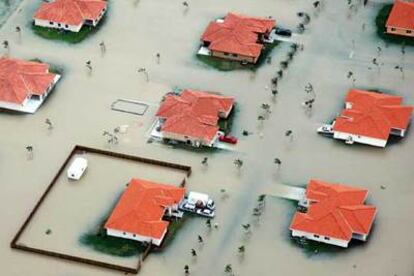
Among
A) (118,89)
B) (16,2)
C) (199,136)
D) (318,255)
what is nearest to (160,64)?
(118,89)

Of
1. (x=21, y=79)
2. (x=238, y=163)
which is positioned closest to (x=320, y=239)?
(x=238, y=163)

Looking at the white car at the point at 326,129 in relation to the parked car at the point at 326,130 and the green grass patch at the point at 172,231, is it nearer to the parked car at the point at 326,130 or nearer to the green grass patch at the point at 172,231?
the parked car at the point at 326,130

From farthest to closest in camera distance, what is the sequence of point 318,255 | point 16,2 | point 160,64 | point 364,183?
point 16,2
point 160,64
point 364,183
point 318,255

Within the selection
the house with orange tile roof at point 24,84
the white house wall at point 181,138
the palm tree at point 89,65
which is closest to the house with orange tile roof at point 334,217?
the white house wall at point 181,138

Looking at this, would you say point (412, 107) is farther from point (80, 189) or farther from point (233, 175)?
point (80, 189)

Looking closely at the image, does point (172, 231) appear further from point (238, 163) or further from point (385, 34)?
point (385, 34)

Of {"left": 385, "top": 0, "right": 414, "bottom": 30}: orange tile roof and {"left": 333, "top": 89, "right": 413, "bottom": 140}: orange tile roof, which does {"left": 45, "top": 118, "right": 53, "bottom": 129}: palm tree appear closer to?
{"left": 333, "top": 89, "right": 413, "bottom": 140}: orange tile roof
